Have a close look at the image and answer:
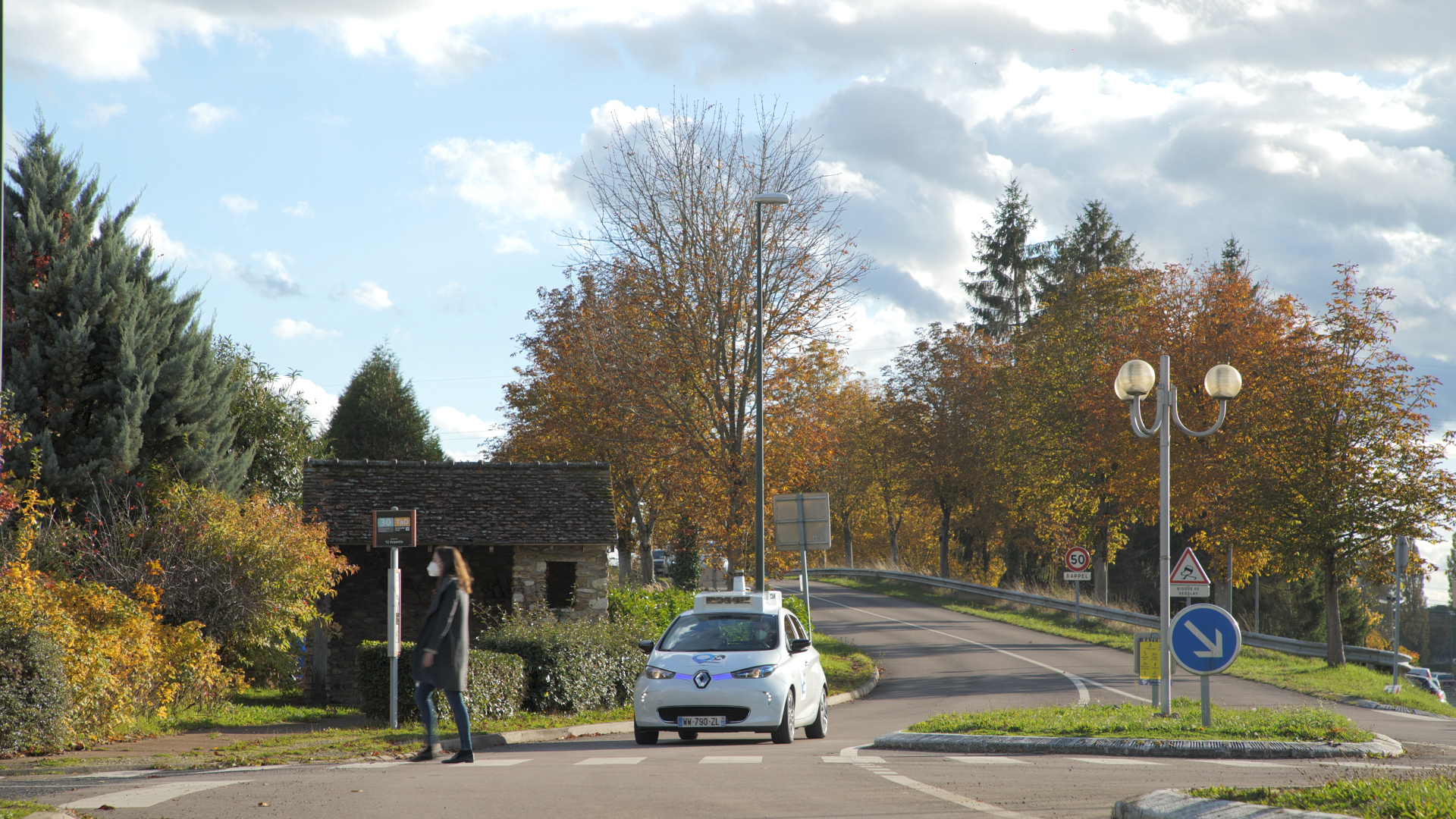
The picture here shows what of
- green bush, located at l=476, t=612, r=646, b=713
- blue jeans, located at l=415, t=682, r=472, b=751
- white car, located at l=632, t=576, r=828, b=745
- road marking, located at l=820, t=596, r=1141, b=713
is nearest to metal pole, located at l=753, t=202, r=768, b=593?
green bush, located at l=476, t=612, r=646, b=713

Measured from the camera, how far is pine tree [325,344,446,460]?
4619cm

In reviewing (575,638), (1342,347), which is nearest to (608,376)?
(575,638)

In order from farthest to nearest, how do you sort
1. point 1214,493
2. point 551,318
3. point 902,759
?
point 551,318 < point 1214,493 < point 902,759

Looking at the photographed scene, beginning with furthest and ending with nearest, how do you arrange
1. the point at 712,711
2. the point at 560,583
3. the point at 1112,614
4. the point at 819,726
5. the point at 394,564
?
the point at 1112,614
the point at 560,583
the point at 819,726
the point at 394,564
the point at 712,711

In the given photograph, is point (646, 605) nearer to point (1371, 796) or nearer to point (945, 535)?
point (1371, 796)

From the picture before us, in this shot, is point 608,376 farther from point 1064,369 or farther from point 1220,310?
point 1064,369

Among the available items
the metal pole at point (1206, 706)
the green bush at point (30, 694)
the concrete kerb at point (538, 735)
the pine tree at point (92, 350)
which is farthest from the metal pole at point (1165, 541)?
the pine tree at point (92, 350)

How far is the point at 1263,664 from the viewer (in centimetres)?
2811

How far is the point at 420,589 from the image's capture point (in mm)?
24500

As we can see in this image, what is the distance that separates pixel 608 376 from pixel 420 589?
23.4 ft

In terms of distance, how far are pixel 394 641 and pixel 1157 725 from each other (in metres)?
8.86

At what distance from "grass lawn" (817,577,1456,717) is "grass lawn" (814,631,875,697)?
19.6 feet

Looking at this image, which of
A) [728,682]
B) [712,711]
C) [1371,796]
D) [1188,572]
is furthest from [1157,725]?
[1371,796]

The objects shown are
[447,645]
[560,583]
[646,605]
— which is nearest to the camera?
[447,645]
